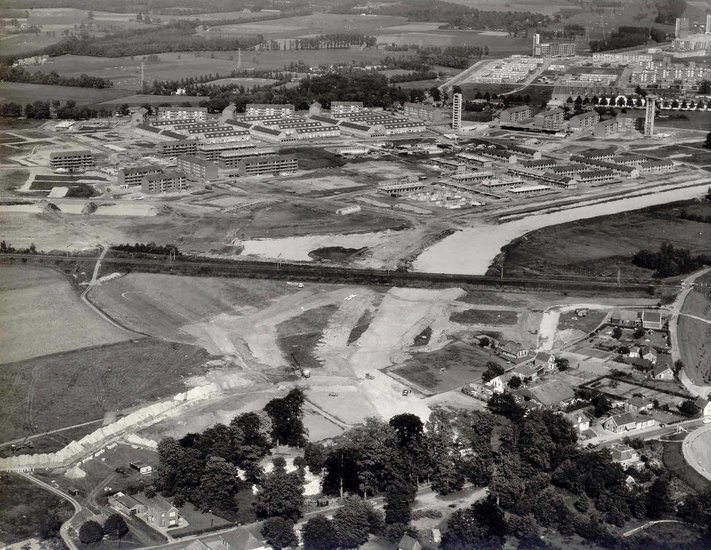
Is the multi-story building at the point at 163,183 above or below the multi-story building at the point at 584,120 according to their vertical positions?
below

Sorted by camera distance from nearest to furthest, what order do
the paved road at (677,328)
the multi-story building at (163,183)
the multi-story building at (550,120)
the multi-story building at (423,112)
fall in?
the paved road at (677,328) < the multi-story building at (163,183) < the multi-story building at (550,120) < the multi-story building at (423,112)

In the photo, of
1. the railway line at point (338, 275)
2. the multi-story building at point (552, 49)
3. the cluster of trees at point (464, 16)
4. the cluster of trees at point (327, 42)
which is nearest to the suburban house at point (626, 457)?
the railway line at point (338, 275)

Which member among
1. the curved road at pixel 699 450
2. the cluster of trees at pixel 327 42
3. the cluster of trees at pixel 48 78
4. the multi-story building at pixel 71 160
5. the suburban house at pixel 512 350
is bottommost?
the curved road at pixel 699 450

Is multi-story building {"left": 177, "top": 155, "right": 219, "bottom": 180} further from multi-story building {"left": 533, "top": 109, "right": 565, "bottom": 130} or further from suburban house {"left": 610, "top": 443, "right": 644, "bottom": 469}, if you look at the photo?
suburban house {"left": 610, "top": 443, "right": 644, "bottom": 469}

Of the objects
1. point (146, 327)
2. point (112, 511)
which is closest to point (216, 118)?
point (146, 327)

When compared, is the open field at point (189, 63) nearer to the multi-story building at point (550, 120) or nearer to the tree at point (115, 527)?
the multi-story building at point (550, 120)

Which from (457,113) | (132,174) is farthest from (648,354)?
(457,113)

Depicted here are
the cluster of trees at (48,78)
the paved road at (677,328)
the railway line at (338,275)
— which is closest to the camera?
the paved road at (677,328)

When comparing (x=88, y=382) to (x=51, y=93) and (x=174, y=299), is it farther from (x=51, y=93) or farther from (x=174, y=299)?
(x=51, y=93)

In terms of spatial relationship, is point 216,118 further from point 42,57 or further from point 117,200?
point 117,200
